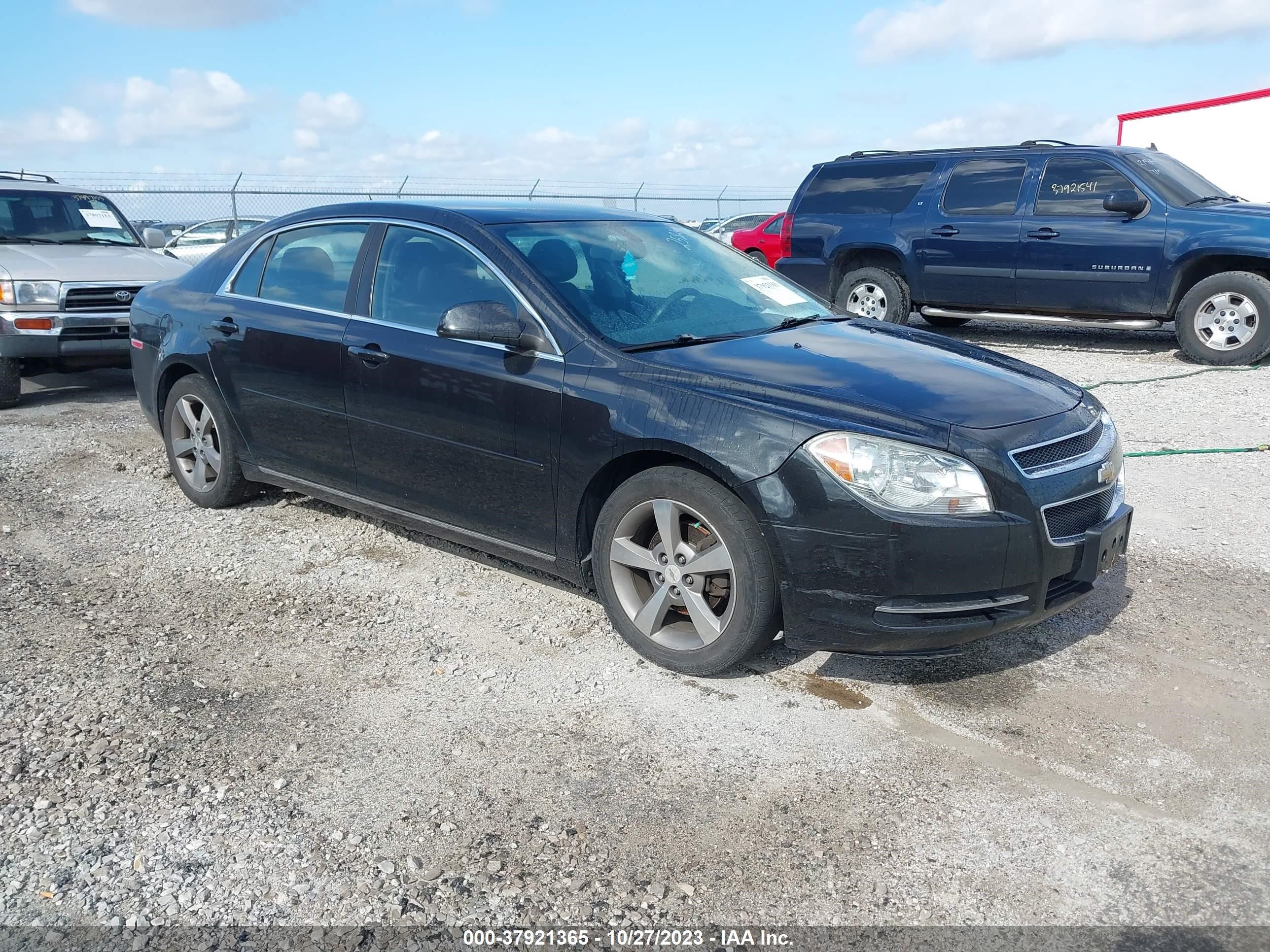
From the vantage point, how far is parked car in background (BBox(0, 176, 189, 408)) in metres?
8.48

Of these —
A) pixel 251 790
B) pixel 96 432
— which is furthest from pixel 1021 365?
pixel 96 432

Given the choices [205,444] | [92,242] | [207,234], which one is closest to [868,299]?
[92,242]

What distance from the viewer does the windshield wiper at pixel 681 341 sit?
410 centimetres

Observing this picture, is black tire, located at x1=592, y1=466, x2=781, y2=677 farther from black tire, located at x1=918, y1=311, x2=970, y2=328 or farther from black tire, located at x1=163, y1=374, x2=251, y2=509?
black tire, located at x1=918, y1=311, x2=970, y2=328

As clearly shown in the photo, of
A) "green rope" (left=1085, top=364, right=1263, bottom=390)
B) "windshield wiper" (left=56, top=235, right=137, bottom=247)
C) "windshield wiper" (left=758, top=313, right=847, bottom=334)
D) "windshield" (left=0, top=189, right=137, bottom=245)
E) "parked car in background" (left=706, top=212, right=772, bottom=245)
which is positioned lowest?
"green rope" (left=1085, top=364, right=1263, bottom=390)

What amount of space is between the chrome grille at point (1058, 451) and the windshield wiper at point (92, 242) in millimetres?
8829

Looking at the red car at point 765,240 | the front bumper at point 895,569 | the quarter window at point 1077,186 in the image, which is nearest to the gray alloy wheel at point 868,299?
the red car at point 765,240

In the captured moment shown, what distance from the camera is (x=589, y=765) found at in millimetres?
3354

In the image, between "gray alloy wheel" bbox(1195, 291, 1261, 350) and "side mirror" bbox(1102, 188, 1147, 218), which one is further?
"side mirror" bbox(1102, 188, 1147, 218)

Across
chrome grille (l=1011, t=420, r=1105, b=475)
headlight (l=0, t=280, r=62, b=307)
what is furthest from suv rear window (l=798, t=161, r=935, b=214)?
chrome grille (l=1011, t=420, r=1105, b=475)

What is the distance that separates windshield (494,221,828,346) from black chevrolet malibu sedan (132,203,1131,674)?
0.01 metres

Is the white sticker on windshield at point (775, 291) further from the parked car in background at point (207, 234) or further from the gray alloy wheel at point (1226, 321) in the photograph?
the parked car in background at point (207, 234)

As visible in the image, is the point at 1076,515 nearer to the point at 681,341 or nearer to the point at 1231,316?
the point at 681,341

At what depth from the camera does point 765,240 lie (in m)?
14.3
